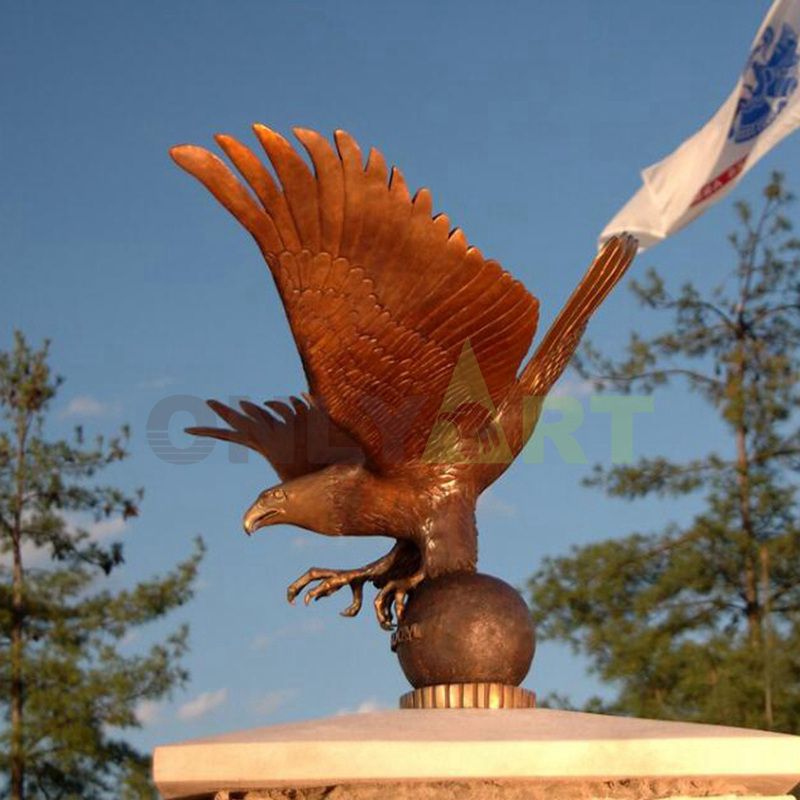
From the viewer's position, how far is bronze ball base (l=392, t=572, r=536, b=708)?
445 centimetres

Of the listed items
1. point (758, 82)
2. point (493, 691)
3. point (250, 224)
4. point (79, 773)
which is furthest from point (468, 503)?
point (758, 82)

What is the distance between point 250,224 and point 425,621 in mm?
1366

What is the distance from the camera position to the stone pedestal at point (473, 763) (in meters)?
3.76

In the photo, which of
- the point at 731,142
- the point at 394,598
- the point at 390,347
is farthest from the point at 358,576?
the point at 731,142

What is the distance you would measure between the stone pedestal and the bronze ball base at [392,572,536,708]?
17.1 inches

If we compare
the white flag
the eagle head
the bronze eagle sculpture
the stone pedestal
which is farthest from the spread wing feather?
the white flag

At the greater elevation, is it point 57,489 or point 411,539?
point 57,489

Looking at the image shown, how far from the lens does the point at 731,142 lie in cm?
1252

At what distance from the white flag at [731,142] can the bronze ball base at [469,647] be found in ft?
26.0

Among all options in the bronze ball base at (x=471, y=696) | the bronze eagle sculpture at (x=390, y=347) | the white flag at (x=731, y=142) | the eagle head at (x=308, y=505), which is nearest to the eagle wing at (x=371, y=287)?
the bronze eagle sculpture at (x=390, y=347)

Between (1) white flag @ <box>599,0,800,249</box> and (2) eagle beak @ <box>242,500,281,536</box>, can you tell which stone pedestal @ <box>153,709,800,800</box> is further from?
(1) white flag @ <box>599,0,800,249</box>

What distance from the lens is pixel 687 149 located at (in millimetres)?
13117

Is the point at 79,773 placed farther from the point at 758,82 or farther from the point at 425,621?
the point at 758,82

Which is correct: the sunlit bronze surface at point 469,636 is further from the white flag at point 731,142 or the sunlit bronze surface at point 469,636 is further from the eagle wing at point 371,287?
the white flag at point 731,142
